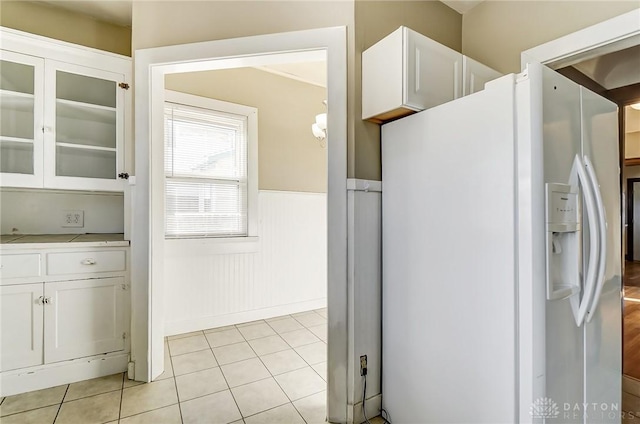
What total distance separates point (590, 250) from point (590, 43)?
132 centimetres

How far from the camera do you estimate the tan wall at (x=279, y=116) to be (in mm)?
3166

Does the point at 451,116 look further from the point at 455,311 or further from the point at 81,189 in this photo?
the point at 81,189

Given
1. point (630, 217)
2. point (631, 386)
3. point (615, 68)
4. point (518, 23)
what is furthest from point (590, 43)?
point (630, 217)

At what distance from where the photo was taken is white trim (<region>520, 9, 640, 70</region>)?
166 cm

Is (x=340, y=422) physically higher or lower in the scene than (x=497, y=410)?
lower

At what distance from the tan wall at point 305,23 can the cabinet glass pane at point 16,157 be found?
109cm

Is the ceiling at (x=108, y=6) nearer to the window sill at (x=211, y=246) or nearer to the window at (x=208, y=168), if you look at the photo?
the window at (x=208, y=168)

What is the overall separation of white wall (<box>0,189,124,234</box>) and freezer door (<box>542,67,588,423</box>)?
9.91ft

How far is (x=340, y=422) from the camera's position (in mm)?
1753

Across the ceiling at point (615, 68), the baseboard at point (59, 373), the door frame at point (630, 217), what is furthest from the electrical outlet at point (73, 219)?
the door frame at point (630, 217)

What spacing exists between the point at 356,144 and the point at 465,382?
1320 millimetres

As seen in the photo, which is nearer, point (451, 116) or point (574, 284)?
point (574, 284)

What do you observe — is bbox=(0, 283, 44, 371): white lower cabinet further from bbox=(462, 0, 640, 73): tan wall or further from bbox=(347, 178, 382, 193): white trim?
bbox=(462, 0, 640, 73): tan wall

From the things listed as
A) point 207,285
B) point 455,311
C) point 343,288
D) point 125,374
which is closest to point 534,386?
point 455,311
